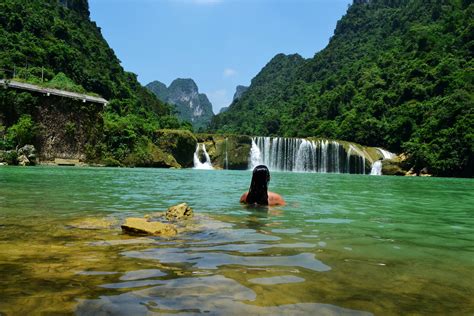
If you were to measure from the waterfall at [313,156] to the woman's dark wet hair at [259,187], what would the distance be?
115ft

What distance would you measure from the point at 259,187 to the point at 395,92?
54.5 metres

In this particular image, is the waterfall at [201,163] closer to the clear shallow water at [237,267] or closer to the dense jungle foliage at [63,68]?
the dense jungle foliage at [63,68]

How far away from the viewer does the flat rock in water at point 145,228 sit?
4.82 metres

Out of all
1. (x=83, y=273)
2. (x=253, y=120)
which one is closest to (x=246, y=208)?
(x=83, y=273)

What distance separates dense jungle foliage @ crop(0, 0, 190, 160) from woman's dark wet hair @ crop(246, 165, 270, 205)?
3317 centimetres

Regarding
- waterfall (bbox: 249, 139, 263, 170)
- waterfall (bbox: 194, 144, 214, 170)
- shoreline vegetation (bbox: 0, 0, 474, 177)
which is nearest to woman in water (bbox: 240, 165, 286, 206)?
shoreline vegetation (bbox: 0, 0, 474, 177)

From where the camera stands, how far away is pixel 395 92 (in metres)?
57.1

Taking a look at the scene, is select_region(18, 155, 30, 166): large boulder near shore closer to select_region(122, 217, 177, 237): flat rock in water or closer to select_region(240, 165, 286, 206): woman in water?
select_region(240, 165, 286, 206): woman in water

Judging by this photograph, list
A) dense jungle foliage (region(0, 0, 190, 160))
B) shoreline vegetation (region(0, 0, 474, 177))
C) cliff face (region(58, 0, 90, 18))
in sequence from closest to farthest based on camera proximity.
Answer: shoreline vegetation (region(0, 0, 474, 177))
dense jungle foliage (region(0, 0, 190, 160))
cliff face (region(58, 0, 90, 18))

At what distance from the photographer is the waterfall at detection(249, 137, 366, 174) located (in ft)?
141

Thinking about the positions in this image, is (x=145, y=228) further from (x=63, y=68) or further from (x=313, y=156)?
(x=63, y=68)

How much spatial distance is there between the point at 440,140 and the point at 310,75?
198ft

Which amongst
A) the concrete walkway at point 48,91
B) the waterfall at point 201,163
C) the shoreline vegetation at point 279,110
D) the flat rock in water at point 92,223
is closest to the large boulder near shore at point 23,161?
the shoreline vegetation at point 279,110

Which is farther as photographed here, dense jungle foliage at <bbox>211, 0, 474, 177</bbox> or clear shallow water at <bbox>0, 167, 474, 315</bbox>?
dense jungle foliage at <bbox>211, 0, 474, 177</bbox>
